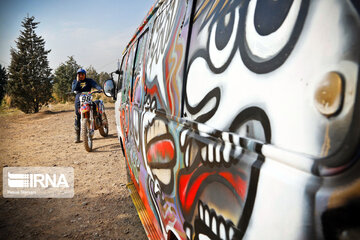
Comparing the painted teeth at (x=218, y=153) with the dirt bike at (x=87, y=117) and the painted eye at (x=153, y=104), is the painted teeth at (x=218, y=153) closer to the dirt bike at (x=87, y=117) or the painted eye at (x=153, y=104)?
the painted eye at (x=153, y=104)

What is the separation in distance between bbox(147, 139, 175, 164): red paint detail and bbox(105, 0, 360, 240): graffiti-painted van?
3 cm

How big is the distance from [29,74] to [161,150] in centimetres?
1977

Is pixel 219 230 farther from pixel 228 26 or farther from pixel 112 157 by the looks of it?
pixel 112 157

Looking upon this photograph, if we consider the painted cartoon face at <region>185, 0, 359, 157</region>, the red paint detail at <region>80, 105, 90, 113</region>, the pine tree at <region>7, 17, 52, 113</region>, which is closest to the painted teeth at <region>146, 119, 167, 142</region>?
the painted cartoon face at <region>185, 0, 359, 157</region>

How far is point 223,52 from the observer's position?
2.85 feet

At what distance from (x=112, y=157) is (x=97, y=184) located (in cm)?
153

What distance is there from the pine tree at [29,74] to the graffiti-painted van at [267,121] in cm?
1935

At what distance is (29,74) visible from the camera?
17391 mm

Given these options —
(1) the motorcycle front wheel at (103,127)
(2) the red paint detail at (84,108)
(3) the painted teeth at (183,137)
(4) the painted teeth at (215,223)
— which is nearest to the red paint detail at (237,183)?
(4) the painted teeth at (215,223)

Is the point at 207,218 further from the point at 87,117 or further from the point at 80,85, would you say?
the point at 80,85

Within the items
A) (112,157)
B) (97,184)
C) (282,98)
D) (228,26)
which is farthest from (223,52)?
(112,157)

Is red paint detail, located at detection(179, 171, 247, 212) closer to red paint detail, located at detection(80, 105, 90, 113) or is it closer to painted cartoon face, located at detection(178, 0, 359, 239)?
painted cartoon face, located at detection(178, 0, 359, 239)

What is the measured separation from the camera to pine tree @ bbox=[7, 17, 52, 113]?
1703 cm

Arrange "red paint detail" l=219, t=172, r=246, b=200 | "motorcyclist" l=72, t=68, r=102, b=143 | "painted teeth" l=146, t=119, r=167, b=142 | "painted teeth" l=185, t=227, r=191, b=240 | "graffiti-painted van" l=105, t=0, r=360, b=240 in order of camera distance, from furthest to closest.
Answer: "motorcyclist" l=72, t=68, r=102, b=143 → "painted teeth" l=146, t=119, r=167, b=142 → "painted teeth" l=185, t=227, r=191, b=240 → "red paint detail" l=219, t=172, r=246, b=200 → "graffiti-painted van" l=105, t=0, r=360, b=240
